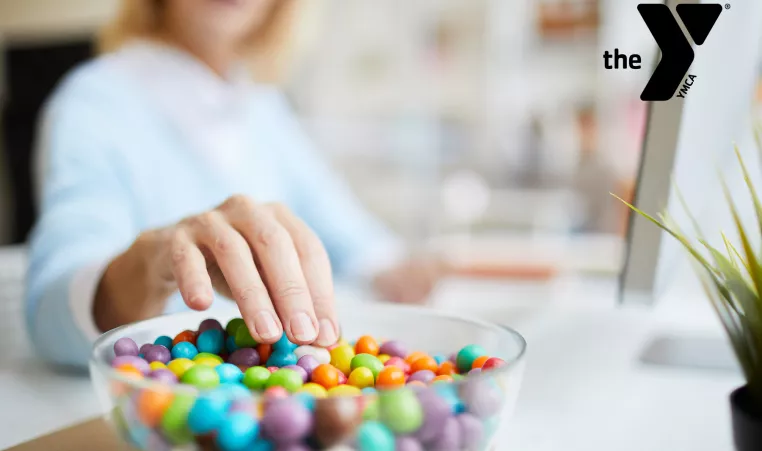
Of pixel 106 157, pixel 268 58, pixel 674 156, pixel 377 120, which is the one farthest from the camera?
pixel 377 120

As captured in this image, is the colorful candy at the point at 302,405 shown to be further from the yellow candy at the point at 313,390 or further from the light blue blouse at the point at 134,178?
the light blue blouse at the point at 134,178

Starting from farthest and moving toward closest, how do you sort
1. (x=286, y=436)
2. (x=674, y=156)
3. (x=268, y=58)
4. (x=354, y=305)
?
(x=268, y=58), (x=354, y=305), (x=674, y=156), (x=286, y=436)

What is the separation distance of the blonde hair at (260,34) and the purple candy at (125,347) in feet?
3.35

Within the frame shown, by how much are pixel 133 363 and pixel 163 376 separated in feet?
0.08

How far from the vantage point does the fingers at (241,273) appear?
0.42 m

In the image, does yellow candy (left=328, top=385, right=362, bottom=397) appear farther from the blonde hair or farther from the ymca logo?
the blonde hair

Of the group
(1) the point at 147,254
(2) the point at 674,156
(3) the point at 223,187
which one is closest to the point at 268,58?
(3) the point at 223,187

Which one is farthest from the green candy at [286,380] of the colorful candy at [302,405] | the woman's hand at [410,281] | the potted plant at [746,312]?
the woman's hand at [410,281]

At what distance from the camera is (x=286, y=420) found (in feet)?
0.99

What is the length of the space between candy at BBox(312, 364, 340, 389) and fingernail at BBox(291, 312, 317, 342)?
0.9 inches

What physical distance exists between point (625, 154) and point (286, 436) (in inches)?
121

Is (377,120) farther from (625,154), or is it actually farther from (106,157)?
(106,157)

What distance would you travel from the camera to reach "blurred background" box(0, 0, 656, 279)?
125 inches

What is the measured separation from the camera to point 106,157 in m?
1.03
